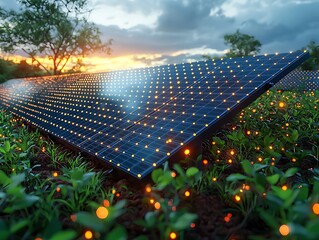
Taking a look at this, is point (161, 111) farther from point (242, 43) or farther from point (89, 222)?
point (242, 43)

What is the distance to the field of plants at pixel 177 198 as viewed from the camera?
221cm

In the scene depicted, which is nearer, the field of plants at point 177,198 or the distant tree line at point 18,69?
the field of plants at point 177,198

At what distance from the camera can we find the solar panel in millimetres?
4398

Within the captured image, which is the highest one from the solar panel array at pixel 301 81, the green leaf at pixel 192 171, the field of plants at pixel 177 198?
the green leaf at pixel 192 171

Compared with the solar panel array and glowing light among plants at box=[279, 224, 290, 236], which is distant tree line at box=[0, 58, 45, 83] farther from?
glowing light among plants at box=[279, 224, 290, 236]

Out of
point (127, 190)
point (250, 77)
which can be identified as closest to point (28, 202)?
point (127, 190)

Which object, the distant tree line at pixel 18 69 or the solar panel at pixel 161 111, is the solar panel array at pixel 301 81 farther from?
the distant tree line at pixel 18 69

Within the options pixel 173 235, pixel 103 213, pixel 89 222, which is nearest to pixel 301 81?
pixel 173 235

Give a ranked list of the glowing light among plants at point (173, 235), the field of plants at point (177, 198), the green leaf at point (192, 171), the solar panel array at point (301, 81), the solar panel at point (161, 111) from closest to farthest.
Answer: the field of plants at point (177, 198) → the glowing light among plants at point (173, 235) → the green leaf at point (192, 171) → the solar panel at point (161, 111) → the solar panel array at point (301, 81)

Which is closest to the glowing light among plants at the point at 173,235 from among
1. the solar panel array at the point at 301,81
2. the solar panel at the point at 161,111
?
the solar panel at the point at 161,111

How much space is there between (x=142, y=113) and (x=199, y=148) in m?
1.93

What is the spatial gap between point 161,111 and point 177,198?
10.6 ft

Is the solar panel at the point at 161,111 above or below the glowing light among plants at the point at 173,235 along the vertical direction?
above

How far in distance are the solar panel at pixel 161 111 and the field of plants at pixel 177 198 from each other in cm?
37
